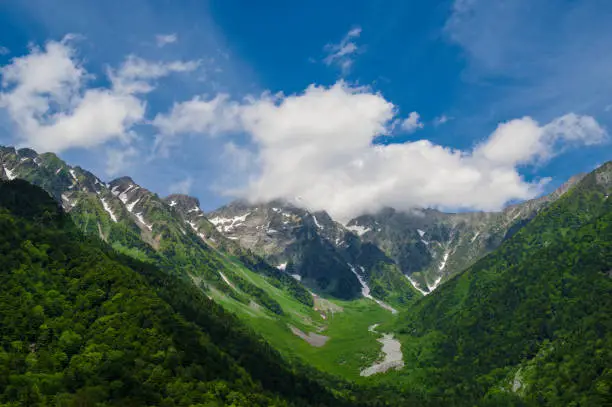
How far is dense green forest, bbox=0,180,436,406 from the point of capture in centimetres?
11450

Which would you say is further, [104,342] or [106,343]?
[104,342]

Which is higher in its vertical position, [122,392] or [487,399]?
[122,392]

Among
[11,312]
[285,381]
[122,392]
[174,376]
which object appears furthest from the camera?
[285,381]

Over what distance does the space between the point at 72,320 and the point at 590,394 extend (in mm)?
165116

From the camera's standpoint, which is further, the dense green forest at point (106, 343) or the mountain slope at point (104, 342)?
the mountain slope at point (104, 342)

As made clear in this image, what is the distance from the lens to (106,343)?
131250 mm

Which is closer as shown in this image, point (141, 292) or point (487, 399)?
point (141, 292)

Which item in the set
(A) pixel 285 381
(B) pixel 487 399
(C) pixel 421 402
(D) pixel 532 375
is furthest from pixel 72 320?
(D) pixel 532 375

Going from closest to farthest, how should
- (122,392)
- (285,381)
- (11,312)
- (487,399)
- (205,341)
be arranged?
(122,392) < (11,312) < (205,341) < (285,381) < (487,399)

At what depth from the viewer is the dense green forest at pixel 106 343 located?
11450 centimetres

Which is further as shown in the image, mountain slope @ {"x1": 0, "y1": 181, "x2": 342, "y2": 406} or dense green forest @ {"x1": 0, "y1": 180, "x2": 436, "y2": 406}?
mountain slope @ {"x1": 0, "y1": 181, "x2": 342, "y2": 406}

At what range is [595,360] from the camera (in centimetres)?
17238

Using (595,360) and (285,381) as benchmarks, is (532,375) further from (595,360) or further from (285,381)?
(285,381)

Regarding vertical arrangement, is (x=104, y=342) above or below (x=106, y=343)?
above
